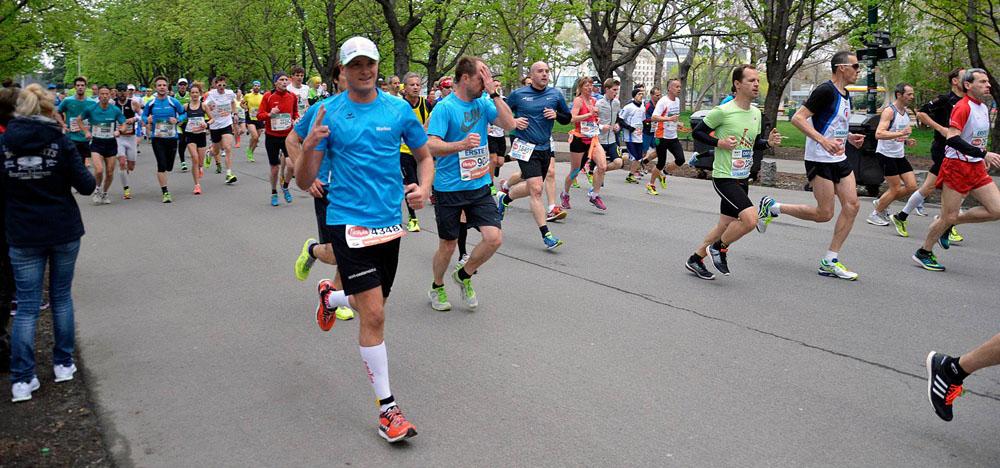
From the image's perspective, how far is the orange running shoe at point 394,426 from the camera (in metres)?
3.95

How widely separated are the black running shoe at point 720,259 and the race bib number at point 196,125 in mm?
10376

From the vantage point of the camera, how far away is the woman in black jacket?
4582 millimetres

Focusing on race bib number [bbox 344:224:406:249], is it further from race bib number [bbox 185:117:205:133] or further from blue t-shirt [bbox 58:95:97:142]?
race bib number [bbox 185:117:205:133]

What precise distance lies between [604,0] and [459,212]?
55.1ft

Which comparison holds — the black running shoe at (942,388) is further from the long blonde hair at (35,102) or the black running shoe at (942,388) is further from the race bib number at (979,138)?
the long blonde hair at (35,102)

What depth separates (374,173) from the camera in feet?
13.6

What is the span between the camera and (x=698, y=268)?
768cm

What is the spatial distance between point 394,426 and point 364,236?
939 mm

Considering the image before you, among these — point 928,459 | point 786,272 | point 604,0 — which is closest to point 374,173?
point 928,459

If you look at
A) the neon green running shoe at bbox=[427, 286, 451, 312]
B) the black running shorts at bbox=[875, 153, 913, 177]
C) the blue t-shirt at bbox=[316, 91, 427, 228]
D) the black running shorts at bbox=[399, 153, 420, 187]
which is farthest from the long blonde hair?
the black running shorts at bbox=[875, 153, 913, 177]

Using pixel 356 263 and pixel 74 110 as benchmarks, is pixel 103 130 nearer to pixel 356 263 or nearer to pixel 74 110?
pixel 74 110

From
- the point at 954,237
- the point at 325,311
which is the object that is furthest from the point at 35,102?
the point at 954,237

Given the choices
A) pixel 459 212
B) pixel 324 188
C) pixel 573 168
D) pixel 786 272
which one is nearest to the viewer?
pixel 324 188

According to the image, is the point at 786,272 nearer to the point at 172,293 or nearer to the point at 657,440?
the point at 657,440
